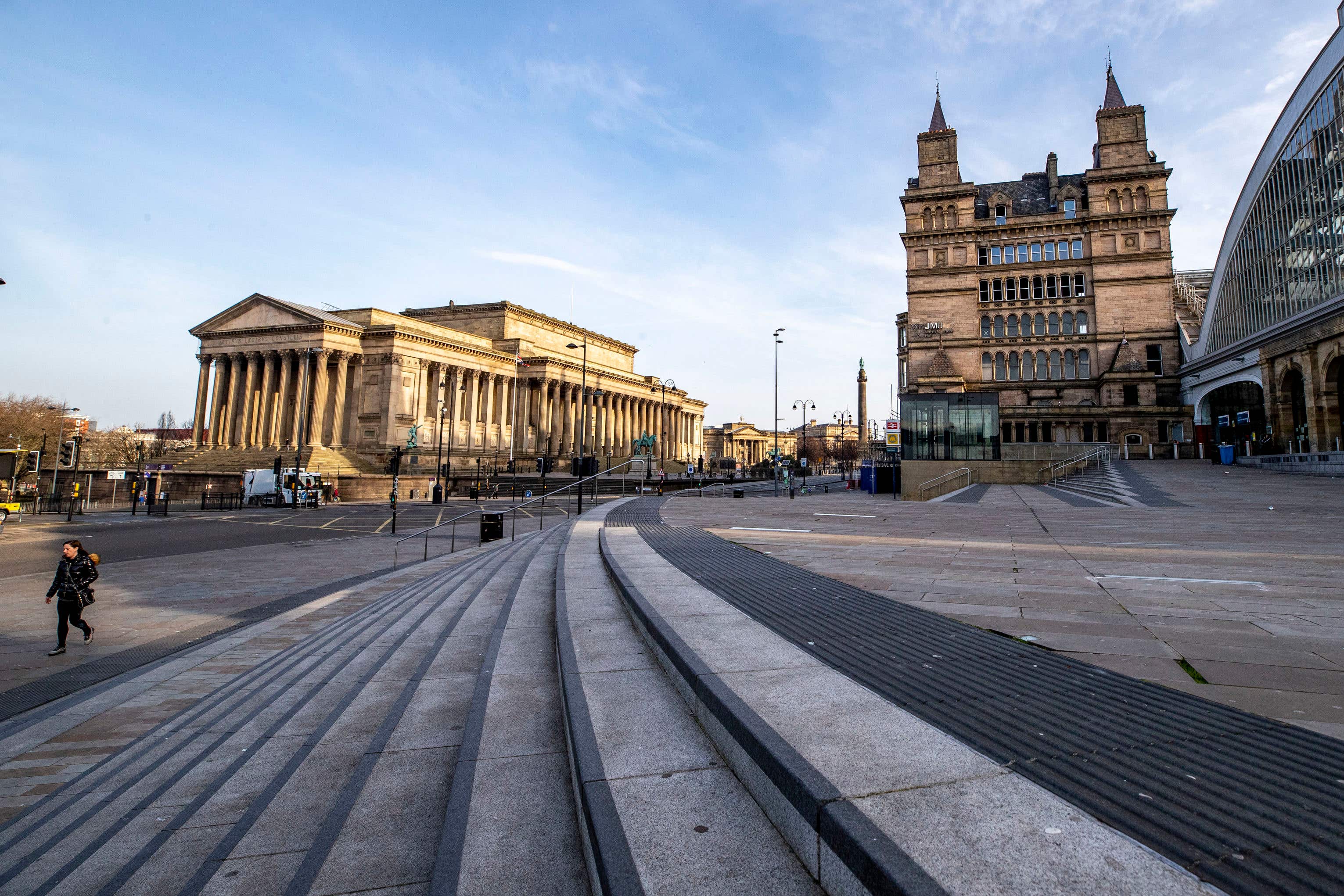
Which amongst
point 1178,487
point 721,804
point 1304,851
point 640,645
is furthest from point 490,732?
point 1178,487

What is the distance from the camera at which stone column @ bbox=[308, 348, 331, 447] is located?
58781mm

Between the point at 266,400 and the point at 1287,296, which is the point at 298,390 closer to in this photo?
the point at 266,400

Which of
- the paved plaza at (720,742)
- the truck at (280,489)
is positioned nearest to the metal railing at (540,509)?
the paved plaza at (720,742)

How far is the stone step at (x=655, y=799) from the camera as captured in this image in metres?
2.25

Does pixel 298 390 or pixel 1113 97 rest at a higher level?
pixel 1113 97

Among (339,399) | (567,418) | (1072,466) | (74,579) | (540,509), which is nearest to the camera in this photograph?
(74,579)

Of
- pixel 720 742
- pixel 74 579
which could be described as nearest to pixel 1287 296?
pixel 720 742

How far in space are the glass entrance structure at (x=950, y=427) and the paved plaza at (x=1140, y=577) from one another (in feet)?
60.0

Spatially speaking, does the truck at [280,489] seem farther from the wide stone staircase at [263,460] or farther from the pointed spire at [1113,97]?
the pointed spire at [1113,97]

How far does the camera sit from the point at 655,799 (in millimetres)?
2760

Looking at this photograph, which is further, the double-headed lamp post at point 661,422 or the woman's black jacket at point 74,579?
the double-headed lamp post at point 661,422

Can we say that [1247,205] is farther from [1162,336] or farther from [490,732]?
[490,732]

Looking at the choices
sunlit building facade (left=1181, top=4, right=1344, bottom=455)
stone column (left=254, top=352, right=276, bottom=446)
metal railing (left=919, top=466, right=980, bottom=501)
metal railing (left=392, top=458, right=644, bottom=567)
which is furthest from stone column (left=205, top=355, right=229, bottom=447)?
sunlit building facade (left=1181, top=4, right=1344, bottom=455)

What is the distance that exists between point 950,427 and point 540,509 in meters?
26.9
